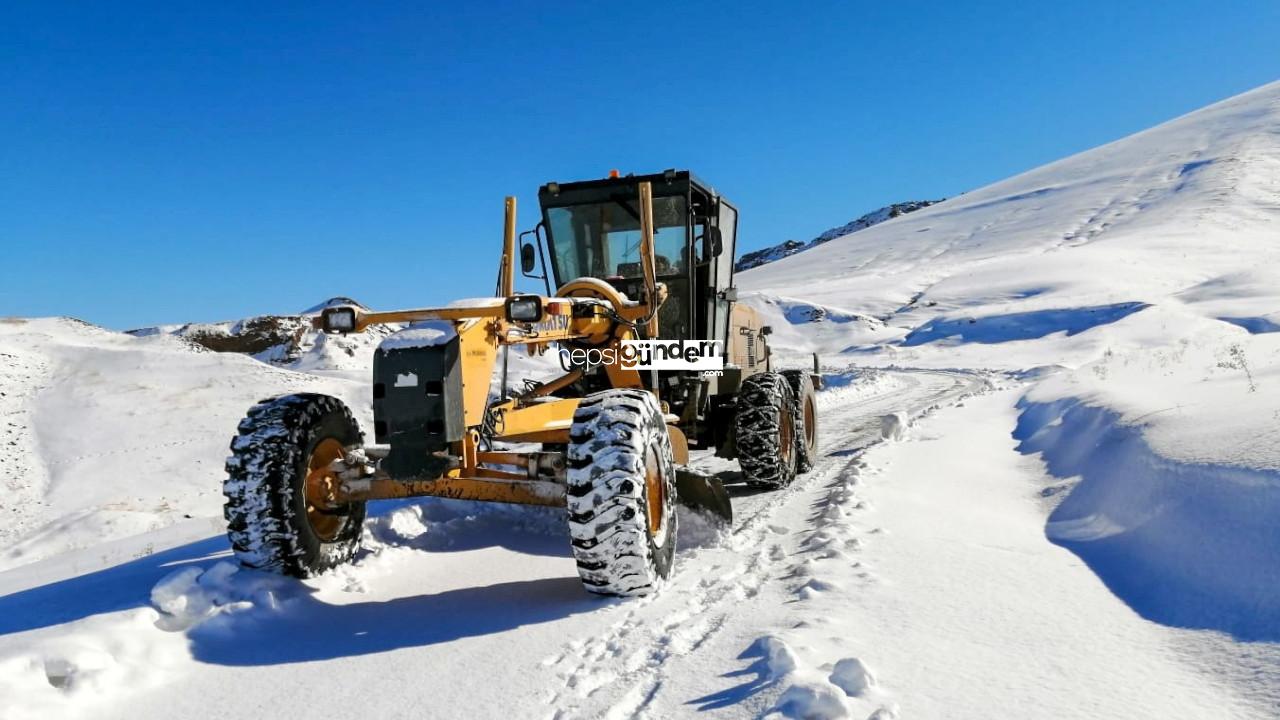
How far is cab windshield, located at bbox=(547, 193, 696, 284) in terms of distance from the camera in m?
7.00

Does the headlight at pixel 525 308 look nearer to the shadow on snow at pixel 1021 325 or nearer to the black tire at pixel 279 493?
the black tire at pixel 279 493

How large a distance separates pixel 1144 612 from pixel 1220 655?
23.0 inches

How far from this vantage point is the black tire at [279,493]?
4.22 meters

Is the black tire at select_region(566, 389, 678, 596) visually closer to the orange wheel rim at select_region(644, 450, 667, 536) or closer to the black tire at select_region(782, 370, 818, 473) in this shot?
the orange wheel rim at select_region(644, 450, 667, 536)

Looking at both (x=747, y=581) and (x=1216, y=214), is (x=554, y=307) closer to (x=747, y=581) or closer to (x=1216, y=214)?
(x=747, y=581)

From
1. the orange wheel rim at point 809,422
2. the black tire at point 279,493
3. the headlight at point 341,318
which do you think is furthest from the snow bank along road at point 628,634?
the orange wheel rim at point 809,422

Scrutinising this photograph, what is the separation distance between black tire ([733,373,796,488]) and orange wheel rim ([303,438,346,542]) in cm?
358

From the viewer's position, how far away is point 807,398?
28.7 feet

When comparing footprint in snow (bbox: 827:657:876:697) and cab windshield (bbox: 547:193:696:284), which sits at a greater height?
cab windshield (bbox: 547:193:696:284)

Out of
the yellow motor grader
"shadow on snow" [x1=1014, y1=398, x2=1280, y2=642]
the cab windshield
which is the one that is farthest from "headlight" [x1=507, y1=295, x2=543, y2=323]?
"shadow on snow" [x1=1014, y1=398, x2=1280, y2=642]

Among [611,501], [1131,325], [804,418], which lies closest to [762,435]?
[804,418]

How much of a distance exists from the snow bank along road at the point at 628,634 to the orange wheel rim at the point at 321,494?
0.28 metres

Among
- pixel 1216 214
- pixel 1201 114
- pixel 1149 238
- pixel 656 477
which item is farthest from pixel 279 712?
pixel 1201 114

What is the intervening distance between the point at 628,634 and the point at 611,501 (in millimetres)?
618
